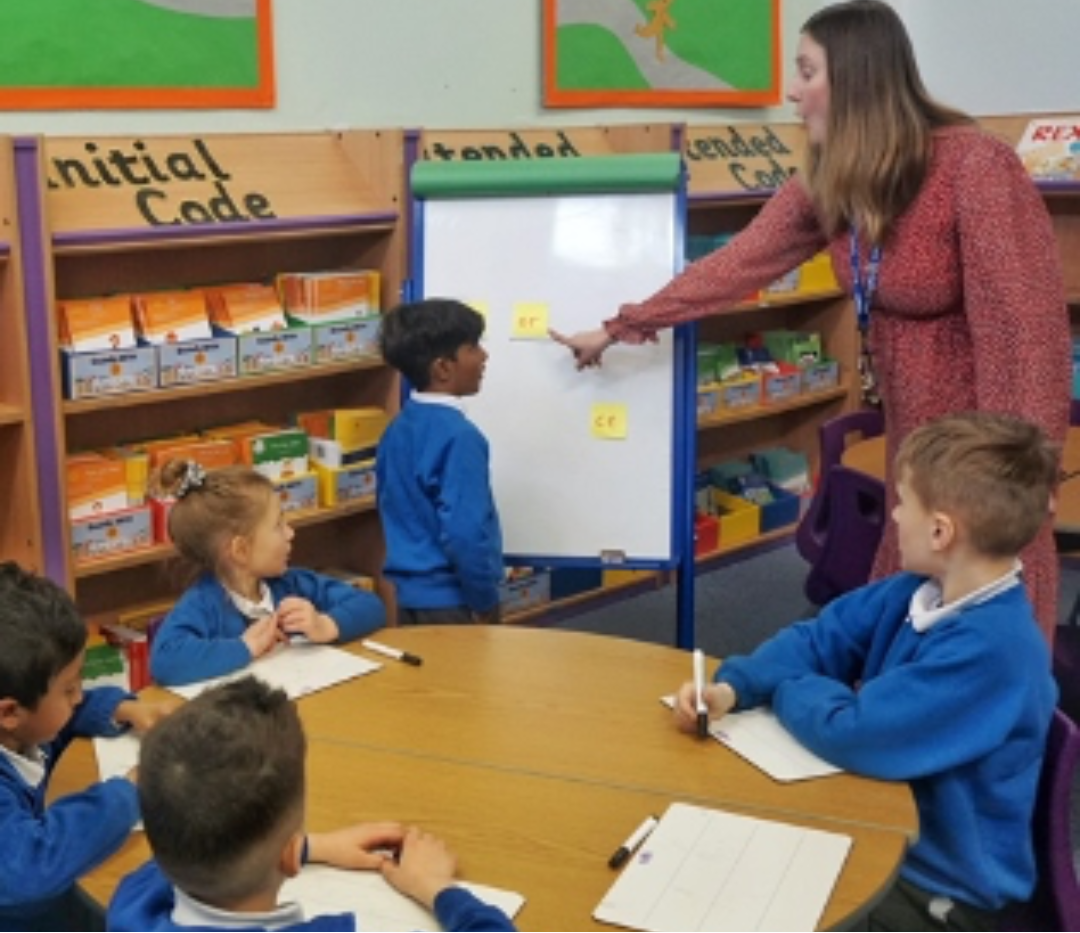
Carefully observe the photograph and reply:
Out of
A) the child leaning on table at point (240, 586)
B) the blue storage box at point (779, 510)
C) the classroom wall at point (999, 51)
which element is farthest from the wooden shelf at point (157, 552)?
the classroom wall at point (999, 51)

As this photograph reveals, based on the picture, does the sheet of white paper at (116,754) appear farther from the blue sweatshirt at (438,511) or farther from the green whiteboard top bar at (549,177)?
the green whiteboard top bar at (549,177)

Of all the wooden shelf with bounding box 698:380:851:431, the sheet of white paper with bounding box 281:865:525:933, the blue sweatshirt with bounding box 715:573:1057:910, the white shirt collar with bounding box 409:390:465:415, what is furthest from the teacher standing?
the wooden shelf with bounding box 698:380:851:431

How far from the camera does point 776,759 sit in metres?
1.91

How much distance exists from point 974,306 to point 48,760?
5.34 feet

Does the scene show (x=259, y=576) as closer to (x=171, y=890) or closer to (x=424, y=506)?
(x=424, y=506)

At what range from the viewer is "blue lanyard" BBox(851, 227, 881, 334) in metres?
2.49

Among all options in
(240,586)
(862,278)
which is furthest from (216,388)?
(862,278)

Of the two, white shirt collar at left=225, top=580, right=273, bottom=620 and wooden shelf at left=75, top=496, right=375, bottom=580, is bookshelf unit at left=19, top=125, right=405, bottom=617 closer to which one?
wooden shelf at left=75, top=496, right=375, bottom=580

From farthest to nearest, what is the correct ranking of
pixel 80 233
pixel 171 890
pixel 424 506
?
pixel 80 233
pixel 424 506
pixel 171 890

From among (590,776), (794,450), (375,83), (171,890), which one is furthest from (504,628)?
(794,450)

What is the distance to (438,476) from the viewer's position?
2.96m

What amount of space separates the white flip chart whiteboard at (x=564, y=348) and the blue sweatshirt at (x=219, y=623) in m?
0.96

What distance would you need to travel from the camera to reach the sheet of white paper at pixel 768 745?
1.88 meters

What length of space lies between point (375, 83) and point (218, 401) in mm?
1126
